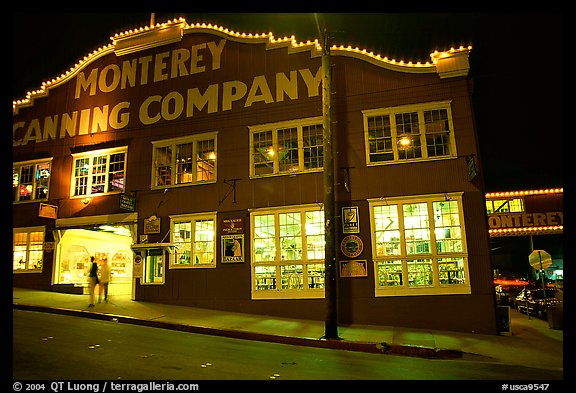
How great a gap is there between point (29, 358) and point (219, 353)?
3.57m

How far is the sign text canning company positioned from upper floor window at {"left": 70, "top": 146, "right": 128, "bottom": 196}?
45.4 inches

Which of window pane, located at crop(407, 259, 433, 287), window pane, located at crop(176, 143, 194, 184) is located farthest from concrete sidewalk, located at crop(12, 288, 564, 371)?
window pane, located at crop(176, 143, 194, 184)

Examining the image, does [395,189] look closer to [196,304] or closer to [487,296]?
[487,296]

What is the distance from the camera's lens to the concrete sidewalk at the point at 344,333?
32.8 ft

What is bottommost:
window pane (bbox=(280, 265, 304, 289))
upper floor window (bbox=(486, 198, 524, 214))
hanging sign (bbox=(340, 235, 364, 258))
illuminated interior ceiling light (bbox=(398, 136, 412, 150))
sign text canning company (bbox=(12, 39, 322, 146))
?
window pane (bbox=(280, 265, 304, 289))

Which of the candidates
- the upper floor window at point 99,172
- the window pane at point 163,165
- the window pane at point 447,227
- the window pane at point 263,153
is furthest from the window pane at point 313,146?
the upper floor window at point 99,172

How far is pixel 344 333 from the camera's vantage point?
39.0 feet

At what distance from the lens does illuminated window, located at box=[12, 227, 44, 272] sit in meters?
18.8

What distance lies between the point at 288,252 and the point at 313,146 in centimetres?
392

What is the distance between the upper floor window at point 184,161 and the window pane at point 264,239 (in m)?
2.66

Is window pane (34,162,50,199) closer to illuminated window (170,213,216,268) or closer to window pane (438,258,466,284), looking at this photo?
illuminated window (170,213,216,268)

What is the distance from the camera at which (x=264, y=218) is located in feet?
50.5

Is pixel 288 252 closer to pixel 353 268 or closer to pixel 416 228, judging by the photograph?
pixel 353 268

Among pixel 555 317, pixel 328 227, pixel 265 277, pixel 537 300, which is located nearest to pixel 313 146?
pixel 328 227
